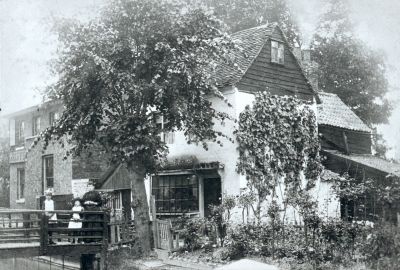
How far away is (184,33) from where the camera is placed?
1602cm

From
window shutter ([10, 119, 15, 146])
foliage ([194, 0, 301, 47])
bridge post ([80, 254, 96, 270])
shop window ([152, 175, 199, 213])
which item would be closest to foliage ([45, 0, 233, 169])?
bridge post ([80, 254, 96, 270])

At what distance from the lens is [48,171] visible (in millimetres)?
27859

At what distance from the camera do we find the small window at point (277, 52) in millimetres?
22156

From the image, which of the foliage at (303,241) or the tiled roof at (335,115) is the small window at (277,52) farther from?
the foliage at (303,241)

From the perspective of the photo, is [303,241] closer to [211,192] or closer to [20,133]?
[211,192]

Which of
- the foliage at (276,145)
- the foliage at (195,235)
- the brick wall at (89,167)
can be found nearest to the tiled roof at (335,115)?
the foliage at (276,145)

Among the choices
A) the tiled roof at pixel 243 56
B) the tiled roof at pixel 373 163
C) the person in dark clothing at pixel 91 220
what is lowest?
the person in dark clothing at pixel 91 220

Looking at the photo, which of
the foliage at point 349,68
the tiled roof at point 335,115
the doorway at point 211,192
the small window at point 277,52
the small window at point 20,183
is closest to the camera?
the doorway at point 211,192

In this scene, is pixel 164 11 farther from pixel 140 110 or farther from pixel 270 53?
pixel 270 53

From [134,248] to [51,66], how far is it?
272 inches

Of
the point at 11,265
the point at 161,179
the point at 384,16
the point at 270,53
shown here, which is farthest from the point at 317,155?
the point at 11,265

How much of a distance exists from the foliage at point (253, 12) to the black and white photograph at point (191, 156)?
998 centimetres

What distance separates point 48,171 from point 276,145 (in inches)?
559

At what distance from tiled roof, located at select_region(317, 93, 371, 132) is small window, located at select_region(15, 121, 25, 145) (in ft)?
62.1
